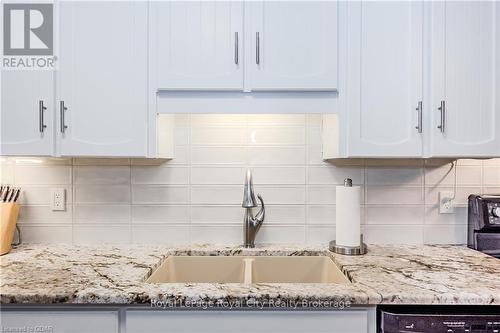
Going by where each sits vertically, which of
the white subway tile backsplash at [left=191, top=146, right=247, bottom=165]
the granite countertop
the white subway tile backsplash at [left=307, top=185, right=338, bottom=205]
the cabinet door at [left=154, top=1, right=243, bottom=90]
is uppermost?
the cabinet door at [left=154, top=1, right=243, bottom=90]

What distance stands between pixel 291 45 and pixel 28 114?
3.59ft

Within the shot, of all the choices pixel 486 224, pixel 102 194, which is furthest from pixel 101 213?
pixel 486 224

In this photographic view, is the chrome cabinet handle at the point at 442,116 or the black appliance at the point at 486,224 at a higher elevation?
the chrome cabinet handle at the point at 442,116

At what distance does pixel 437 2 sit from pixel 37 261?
1.92 metres

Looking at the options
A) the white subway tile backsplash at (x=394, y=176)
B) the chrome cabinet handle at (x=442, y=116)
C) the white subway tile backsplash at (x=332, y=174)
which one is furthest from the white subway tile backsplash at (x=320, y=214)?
the chrome cabinet handle at (x=442, y=116)

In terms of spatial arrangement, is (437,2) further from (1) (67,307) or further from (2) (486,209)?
(1) (67,307)

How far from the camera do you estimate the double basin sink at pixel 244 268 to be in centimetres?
159

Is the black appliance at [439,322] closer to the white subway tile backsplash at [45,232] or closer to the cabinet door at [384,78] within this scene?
the cabinet door at [384,78]

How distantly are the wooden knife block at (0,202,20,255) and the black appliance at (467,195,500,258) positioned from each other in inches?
83.1

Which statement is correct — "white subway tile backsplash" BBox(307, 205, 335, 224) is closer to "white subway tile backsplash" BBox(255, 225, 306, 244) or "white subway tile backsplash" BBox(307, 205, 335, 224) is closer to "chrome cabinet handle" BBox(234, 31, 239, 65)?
"white subway tile backsplash" BBox(255, 225, 306, 244)

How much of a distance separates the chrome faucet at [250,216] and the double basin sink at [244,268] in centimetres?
9

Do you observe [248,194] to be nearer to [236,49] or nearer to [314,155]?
[314,155]

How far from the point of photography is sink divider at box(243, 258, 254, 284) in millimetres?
1461

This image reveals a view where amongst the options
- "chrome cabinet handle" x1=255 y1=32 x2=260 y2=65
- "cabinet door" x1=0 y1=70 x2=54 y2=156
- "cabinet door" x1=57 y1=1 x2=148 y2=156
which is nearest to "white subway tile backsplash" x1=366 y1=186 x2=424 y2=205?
"chrome cabinet handle" x1=255 y1=32 x2=260 y2=65
